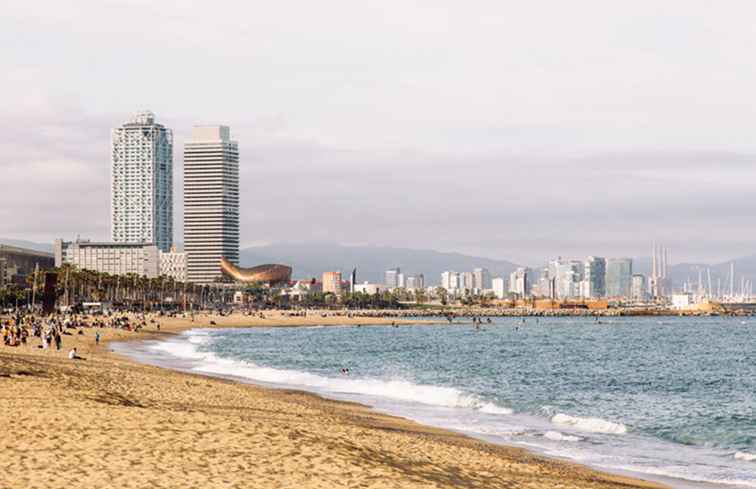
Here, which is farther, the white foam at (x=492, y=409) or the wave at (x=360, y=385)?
the wave at (x=360, y=385)

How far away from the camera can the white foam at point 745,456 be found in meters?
31.0

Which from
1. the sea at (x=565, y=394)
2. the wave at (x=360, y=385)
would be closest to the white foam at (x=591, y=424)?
the sea at (x=565, y=394)

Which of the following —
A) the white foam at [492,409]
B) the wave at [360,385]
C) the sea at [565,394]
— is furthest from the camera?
the wave at [360,385]

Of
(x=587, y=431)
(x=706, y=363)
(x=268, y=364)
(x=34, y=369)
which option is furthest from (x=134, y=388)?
(x=706, y=363)

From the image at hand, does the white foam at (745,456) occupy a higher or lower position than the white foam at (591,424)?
lower

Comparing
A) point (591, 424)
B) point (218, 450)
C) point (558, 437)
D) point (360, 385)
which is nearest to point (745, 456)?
point (558, 437)

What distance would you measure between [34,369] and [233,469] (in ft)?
69.1

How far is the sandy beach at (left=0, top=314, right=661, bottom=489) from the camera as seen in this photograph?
661 inches

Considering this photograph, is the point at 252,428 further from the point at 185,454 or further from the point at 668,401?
the point at 668,401

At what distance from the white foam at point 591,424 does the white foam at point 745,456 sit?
5081 millimetres

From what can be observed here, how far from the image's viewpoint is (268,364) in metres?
73.2

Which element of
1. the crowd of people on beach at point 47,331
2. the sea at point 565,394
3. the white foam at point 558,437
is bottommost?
the sea at point 565,394

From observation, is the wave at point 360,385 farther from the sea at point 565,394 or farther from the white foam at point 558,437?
the white foam at point 558,437

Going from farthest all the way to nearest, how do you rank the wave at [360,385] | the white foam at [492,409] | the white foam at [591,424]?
the wave at [360,385] < the white foam at [492,409] < the white foam at [591,424]
